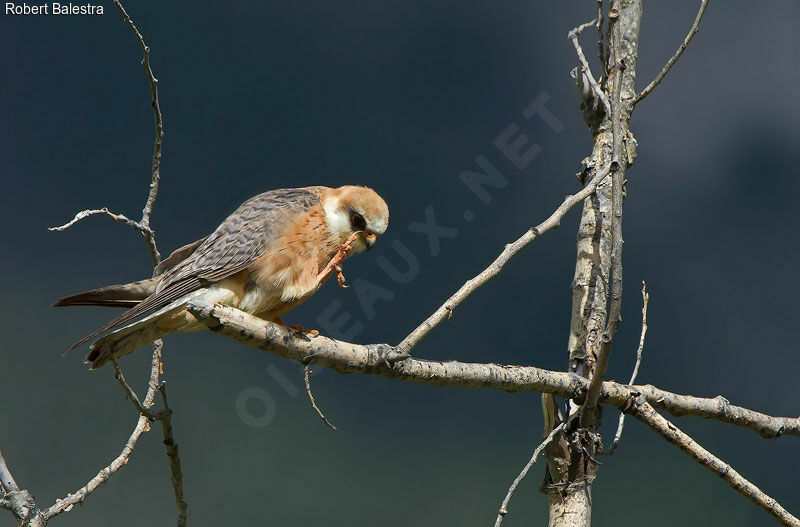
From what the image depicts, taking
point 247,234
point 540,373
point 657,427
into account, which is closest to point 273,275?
point 247,234

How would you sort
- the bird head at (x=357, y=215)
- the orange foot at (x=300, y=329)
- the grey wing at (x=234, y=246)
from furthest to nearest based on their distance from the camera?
the bird head at (x=357, y=215) → the grey wing at (x=234, y=246) → the orange foot at (x=300, y=329)

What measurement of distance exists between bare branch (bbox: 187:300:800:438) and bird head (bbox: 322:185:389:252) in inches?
21.5

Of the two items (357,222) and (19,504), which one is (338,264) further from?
(19,504)

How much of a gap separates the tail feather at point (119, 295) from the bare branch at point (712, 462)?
153cm

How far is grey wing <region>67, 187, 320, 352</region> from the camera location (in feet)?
7.33

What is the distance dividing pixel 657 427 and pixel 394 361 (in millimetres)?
849

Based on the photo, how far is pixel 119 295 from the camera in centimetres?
231

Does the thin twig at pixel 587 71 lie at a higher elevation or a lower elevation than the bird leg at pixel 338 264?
higher

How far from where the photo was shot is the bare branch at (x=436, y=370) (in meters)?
1.67

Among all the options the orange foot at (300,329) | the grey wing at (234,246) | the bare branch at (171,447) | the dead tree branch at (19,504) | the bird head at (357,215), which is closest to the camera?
the dead tree branch at (19,504)

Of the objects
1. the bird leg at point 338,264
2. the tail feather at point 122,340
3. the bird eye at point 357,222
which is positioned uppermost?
the bird eye at point 357,222

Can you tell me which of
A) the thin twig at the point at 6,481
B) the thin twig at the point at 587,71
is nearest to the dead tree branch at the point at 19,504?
the thin twig at the point at 6,481

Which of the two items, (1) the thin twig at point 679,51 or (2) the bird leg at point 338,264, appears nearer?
(1) the thin twig at point 679,51

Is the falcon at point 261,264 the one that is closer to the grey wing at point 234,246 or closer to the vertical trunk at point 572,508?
the grey wing at point 234,246
